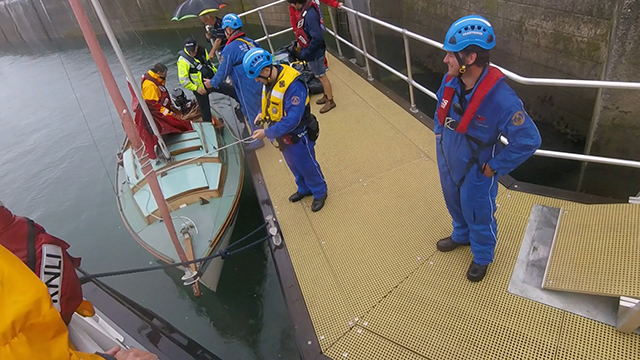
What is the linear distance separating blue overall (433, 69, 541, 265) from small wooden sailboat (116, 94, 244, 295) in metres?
2.57

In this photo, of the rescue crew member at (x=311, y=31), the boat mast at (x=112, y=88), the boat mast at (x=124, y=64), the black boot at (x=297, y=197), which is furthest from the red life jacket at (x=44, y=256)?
the rescue crew member at (x=311, y=31)

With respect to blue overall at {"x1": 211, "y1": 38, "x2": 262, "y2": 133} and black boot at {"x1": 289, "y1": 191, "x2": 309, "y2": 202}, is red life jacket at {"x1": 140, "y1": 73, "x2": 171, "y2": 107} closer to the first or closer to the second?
blue overall at {"x1": 211, "y1": 38, "x2": 262, "y2": 133}

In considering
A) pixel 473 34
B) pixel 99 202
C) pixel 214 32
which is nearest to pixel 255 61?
pixel 473 34

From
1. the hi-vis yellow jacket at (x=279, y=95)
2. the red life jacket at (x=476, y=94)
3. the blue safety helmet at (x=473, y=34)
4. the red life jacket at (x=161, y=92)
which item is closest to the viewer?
the blue safety helmet at (x=473, y=34)

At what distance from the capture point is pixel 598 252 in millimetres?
2426

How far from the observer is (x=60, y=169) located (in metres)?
9.18

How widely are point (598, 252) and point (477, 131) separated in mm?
1247

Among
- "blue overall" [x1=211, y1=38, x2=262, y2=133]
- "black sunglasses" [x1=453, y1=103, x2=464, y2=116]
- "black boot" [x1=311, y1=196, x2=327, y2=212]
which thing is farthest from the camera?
"blue overall" [x1=211, y1=38, x2=262, y2=133]

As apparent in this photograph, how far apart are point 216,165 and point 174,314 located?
82.8 inches

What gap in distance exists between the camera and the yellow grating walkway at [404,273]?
225cm

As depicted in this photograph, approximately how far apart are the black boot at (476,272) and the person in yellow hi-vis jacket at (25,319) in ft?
7.81

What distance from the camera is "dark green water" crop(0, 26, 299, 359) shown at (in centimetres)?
461

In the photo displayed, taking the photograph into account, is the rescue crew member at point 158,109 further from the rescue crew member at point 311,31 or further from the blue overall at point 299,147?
the blue overall at point 299,147

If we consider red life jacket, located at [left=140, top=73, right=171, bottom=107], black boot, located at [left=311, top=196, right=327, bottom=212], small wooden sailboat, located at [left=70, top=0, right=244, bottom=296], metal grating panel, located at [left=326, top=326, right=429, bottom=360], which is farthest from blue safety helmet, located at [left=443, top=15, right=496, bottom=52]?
red life jacket, located at [left=140, top=73, right=171, bottom=107]
